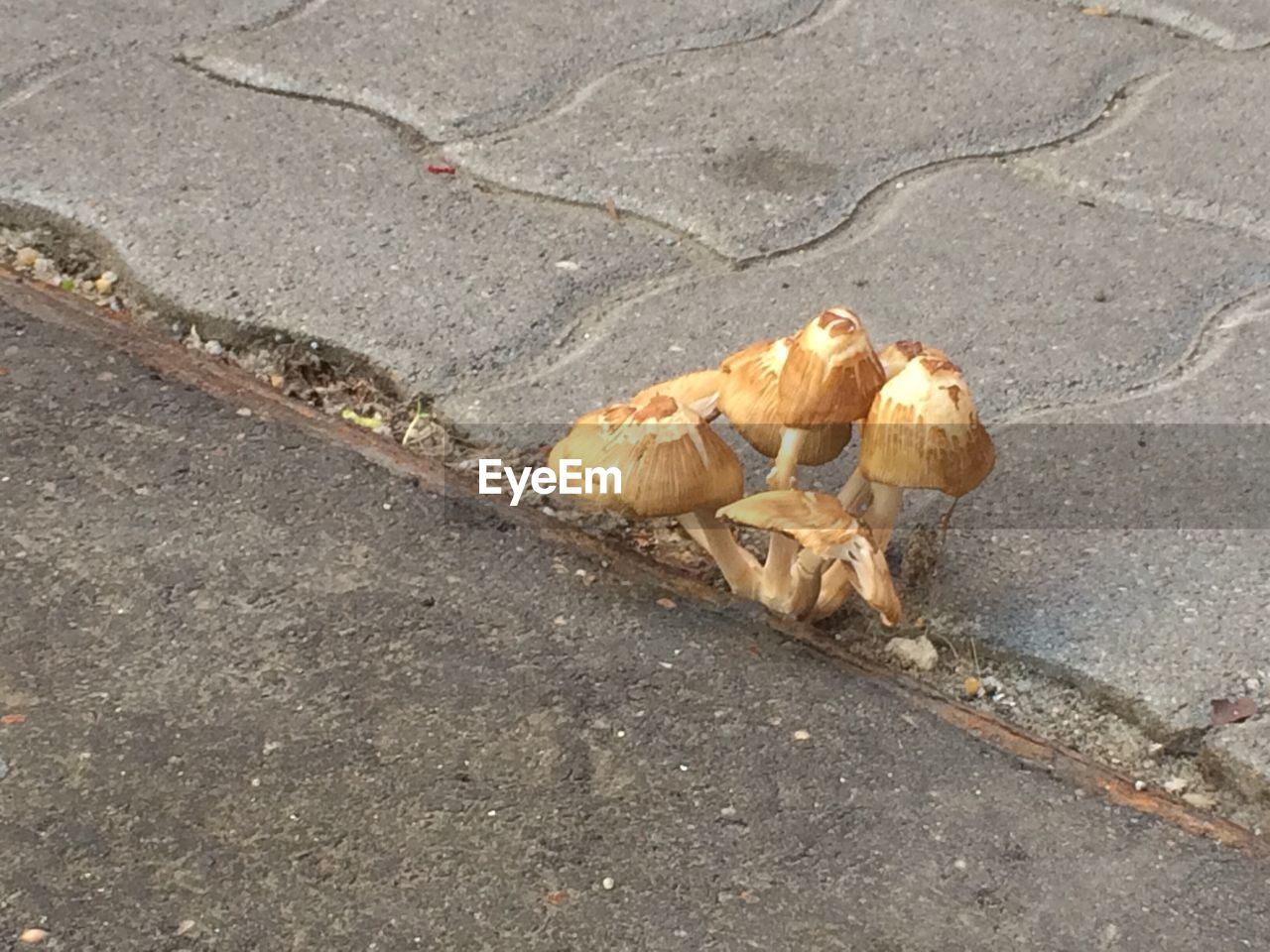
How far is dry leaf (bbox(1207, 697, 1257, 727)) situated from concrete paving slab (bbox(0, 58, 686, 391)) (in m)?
1.10

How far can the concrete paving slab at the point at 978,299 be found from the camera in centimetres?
254

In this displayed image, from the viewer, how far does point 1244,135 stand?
3.33 m

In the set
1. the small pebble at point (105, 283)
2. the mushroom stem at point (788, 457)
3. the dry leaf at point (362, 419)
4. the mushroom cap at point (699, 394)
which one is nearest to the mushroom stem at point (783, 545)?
the mushroom stem at point (788, 457)

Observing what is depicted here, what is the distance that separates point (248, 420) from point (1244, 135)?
6.58 feet

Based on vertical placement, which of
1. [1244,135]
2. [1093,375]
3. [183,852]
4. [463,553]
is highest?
[1244,135]

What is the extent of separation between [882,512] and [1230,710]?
1.49ft

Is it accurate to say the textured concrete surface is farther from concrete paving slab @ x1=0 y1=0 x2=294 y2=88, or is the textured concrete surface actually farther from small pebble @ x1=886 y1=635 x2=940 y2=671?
concrete paving slab @ x1=0 y1=0 x2=294 y2=88

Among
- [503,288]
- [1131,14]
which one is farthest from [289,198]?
[1131,14]

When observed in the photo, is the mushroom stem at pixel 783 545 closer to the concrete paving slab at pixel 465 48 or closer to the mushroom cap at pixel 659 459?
the mushroom cap at pixel 659 459

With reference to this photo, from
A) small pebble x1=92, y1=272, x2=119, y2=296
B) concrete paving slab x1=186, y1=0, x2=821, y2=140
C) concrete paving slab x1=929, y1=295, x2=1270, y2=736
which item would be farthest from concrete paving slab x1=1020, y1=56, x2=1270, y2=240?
small pebble x1=92, y1=272, x2=119, y2=296

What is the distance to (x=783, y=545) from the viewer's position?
81.9 inches

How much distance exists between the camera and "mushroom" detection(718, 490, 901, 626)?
1888 mm

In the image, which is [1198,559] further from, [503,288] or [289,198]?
[289,198]

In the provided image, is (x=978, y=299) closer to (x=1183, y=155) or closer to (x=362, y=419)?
(x=1183, y=155)
